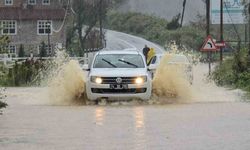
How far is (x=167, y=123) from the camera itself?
56.9 ft

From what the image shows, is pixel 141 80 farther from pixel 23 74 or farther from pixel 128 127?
pixel 23 74

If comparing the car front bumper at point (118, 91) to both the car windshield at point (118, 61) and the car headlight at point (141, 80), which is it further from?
the car windshield at point (118, 61)

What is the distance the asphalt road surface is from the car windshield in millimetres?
1560

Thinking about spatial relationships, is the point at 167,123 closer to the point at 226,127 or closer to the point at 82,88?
the point at 226,127

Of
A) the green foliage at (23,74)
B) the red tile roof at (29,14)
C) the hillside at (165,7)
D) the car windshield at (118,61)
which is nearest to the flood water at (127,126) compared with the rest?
the car windshield at (118,61)

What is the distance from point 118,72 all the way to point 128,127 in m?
6.09

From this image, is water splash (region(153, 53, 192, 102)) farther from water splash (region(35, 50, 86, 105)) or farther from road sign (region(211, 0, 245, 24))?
road sign (region(211, 0, 245, 24))

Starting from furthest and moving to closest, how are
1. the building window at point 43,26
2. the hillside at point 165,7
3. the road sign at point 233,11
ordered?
1. the hillside at point 165,7
2. the building window at point 43,26
3. the road sign at point 233,11

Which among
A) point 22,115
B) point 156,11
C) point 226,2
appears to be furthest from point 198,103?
point 156,11

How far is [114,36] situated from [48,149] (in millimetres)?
94686

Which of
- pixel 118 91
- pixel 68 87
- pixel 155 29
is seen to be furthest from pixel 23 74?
pixel 155 29

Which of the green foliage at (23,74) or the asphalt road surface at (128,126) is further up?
the green foliage at (23,74)

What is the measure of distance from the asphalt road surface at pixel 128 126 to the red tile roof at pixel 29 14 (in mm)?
64383

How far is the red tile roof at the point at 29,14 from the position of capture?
8841 centimetres
